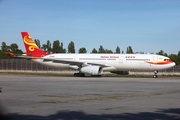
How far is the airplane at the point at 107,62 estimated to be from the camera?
43500 mm

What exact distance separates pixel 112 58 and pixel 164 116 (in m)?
34.0

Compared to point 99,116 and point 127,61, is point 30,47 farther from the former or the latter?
point 99,116

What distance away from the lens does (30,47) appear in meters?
50.7

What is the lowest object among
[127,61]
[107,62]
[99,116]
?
[99,116]

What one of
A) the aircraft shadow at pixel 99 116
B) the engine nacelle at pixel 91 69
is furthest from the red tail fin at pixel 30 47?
the aircraft shadow at pixel 99 116

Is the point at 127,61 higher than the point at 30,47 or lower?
lower

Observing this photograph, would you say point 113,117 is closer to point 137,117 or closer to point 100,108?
point 137,117

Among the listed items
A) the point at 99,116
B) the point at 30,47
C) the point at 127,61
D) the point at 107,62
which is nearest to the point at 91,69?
the point at 107,62

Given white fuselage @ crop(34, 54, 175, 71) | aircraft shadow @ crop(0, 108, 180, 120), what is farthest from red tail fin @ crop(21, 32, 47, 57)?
aircraft shadow @ crop(0, 108, 180, 120)

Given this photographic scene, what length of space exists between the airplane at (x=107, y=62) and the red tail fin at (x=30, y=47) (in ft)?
4.11

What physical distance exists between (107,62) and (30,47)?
38.3 feet

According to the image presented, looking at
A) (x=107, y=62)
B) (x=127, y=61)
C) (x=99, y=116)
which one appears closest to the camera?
(x=99, y=116)

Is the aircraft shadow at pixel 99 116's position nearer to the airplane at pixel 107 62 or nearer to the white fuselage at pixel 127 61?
the airplane at pixel 107 62

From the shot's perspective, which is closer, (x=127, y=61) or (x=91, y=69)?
(x=91, y=69)
